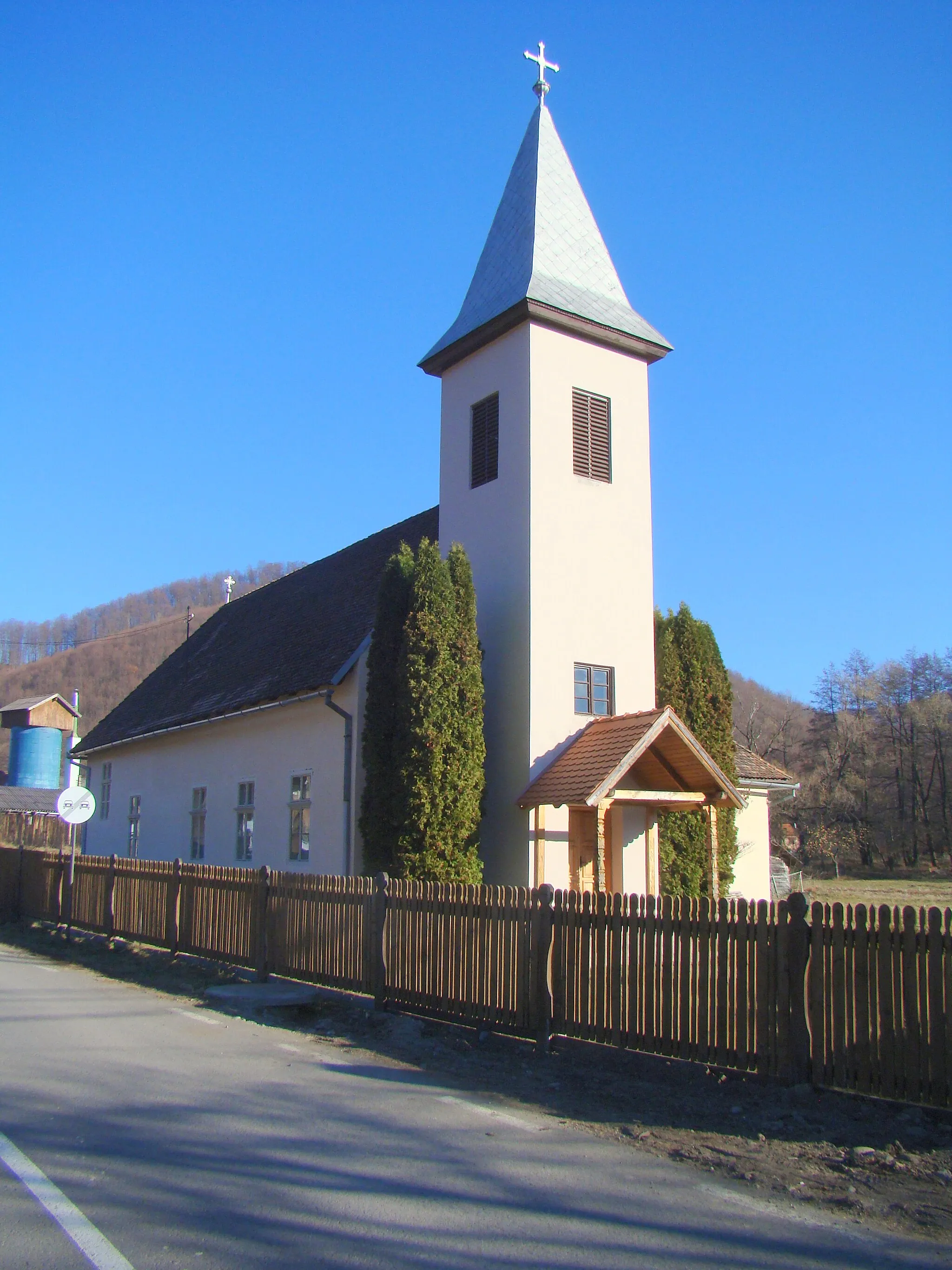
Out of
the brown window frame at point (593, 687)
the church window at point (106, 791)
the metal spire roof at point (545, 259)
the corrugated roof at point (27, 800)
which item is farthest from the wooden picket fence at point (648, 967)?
the corrugated roof at point (27, 800)

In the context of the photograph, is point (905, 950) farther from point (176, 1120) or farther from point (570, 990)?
point (176, 1120)

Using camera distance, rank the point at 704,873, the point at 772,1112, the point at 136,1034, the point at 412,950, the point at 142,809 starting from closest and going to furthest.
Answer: the point at 772,1112 < the point at 136,1034 < the point at 412,950 < the point at 704,873 < the point at 142,809

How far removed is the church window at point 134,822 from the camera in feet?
90.4

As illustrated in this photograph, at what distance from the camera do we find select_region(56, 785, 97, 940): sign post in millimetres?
19344

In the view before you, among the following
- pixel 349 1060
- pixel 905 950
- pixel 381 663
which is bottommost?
pixel 349 1060

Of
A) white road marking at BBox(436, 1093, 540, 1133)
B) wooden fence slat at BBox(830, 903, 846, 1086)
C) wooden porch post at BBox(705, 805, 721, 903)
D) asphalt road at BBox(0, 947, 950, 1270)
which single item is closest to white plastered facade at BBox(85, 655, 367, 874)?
wooden porch post at BBox(705, 805, 721, 903)

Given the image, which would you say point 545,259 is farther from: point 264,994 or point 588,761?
point 264,994

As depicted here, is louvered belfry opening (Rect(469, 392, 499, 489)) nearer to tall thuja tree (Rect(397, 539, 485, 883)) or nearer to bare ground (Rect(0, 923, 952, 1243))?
tall thuja tree (Rect(397, 539, 485, 883))

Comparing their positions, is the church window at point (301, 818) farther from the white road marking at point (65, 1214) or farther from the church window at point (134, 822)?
the white road marking at point (65, 1214)

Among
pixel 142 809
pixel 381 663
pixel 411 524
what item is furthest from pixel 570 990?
pixel 142 809

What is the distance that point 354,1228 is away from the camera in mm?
4969

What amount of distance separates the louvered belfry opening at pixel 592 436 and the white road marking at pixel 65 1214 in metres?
13.6

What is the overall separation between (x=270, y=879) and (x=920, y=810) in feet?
203

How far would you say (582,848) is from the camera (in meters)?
16.8
